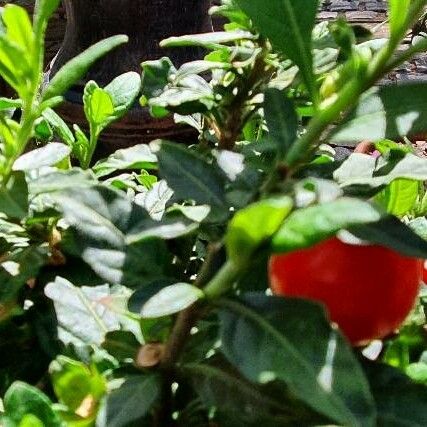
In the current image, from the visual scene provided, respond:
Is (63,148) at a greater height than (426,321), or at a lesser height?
greater

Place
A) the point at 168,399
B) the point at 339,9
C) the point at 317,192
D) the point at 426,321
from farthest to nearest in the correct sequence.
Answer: the point at 339,9
the point at 426,321
the point at 168,399
the point at 317,192

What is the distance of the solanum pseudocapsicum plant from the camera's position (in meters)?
0.37

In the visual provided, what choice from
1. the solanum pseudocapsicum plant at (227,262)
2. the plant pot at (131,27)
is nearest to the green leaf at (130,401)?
the solanum pseudocapsicum plant at (227,262)

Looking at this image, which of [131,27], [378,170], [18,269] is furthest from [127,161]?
[131,27]

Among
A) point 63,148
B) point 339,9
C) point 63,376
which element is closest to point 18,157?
point 63,148

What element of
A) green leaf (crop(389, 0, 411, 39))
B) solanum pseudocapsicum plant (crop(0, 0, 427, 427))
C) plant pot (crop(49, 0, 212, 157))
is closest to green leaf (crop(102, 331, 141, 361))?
solanum pseudocapsicum plant (crop(0, 0, 427, 427))

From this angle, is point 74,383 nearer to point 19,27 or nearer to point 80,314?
point 80,314

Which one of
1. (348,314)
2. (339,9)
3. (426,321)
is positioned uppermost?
(348,314)

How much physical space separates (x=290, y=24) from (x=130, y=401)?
23 cm

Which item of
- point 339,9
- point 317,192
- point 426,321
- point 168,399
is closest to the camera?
point 317,192

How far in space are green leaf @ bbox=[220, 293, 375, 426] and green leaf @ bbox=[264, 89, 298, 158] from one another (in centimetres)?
10

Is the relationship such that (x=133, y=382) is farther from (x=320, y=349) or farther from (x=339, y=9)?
(x=339, y=9)

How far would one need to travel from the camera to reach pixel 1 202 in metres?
0.49

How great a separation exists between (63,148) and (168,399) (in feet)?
0.64
